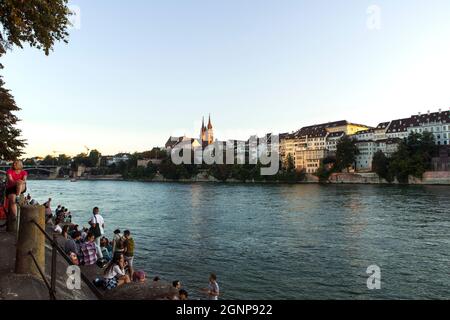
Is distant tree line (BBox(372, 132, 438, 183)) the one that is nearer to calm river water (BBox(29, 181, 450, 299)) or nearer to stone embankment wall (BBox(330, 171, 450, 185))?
stone embankment wall (BBox(330, 171, 450, 185))

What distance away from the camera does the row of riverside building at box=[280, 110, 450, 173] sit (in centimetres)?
13375

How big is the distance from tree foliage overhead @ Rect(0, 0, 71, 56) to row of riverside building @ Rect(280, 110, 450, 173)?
4643 inches

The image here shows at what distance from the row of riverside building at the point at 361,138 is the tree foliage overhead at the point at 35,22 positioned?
4643 inches

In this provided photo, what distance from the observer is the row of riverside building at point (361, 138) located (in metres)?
134

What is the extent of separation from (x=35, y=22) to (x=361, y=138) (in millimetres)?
163724

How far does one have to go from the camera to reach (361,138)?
16250 centimetres

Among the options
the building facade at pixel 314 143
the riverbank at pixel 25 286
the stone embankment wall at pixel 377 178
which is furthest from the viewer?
the building facade at pixel 314 143

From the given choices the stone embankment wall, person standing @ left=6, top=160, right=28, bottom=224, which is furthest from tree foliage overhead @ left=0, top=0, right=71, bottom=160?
the stone embankment wall

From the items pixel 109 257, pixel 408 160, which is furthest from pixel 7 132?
pixel 408 160

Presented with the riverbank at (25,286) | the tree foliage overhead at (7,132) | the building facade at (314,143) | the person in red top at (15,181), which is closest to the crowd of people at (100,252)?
the person in red top at (15,181)

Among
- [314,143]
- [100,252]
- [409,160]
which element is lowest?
[100,252]

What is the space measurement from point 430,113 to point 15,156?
143 meters

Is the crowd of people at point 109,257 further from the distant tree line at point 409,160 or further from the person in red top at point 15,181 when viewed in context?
the distant tree line at point 409,160

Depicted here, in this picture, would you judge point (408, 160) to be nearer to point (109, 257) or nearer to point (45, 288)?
point (109, 257)
